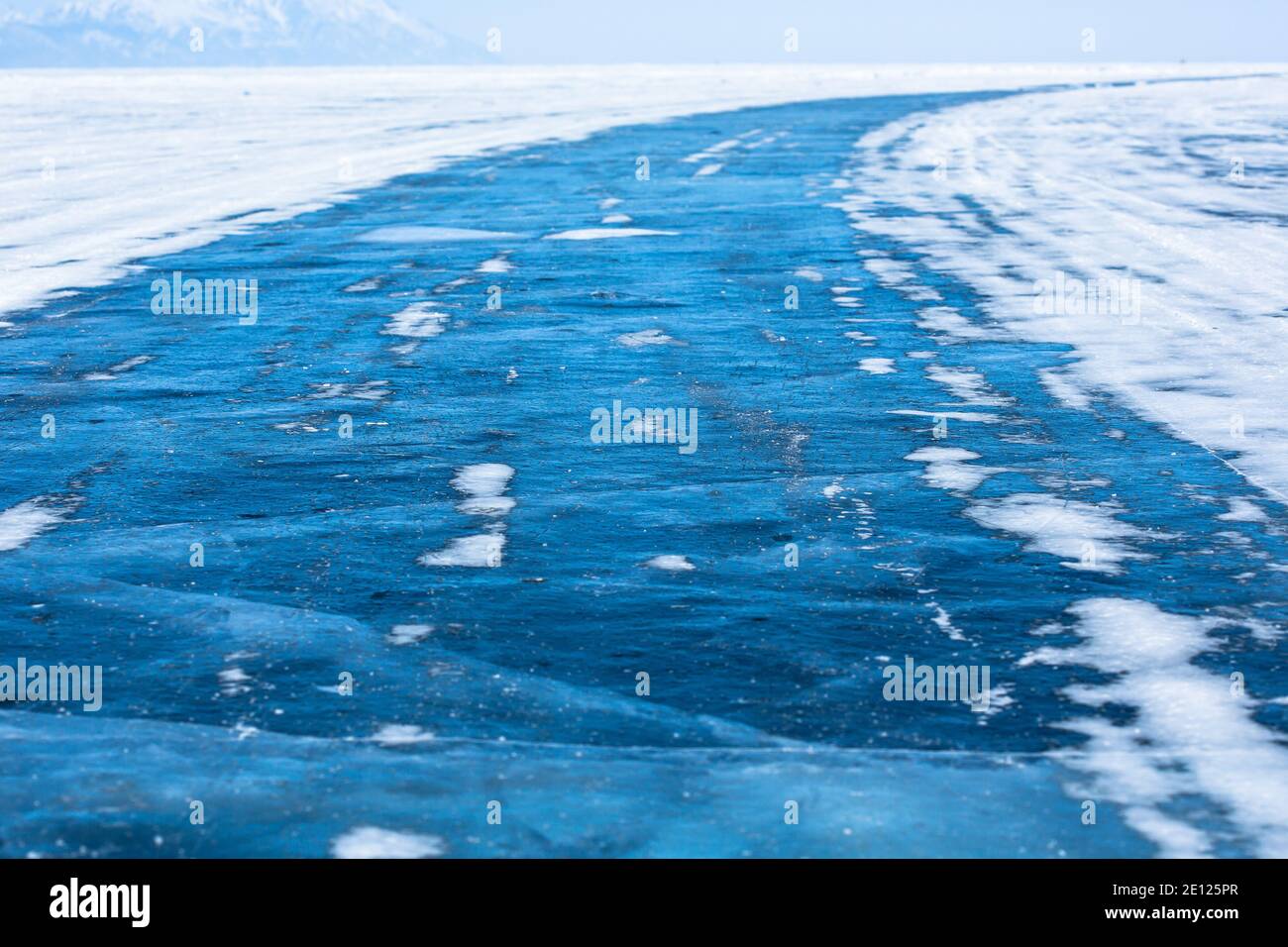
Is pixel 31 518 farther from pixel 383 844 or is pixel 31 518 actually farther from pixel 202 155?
pixel 202 155

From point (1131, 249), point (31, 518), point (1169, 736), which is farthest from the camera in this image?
point (1131, 249)

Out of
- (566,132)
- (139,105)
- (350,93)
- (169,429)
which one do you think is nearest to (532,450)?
(169,429)

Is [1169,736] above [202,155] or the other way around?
the other way around

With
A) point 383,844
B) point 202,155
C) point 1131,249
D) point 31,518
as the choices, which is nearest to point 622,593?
point 383,844

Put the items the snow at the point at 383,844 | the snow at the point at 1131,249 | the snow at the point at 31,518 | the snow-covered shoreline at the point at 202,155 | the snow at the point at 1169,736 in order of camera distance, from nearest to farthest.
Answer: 1. the snow at the point at 383,844
2. the snow at the point at 1169,736
3. the snow at the point at 31,518
4. the snow at the point at 1131,249
5. the snow-covered shoreline at the point at 202,155

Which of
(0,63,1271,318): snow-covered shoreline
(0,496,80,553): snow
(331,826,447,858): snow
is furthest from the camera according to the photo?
(0,63,1271,318): snow-covered shoreline

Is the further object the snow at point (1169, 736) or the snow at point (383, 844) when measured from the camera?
the snow at point (1169, 736)

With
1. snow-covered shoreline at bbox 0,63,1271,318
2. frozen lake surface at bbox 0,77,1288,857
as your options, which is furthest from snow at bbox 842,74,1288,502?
snow-covered shoreline at bbox 0,63,1271,318

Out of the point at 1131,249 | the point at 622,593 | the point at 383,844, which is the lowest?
the point at 383,844

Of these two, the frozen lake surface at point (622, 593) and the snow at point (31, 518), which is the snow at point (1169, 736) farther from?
the snow at point (31, 518)

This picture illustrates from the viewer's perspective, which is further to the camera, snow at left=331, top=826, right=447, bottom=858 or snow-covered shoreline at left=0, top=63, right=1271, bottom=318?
snow-covered shoreline at left=0, top=63, right=1271, bottom=318

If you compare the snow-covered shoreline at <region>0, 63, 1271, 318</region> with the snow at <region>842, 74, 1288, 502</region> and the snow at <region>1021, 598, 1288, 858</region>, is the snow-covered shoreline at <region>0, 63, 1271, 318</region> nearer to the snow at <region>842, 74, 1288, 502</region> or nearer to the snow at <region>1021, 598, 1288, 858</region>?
the snow at <region>842, 74, 1288, 502</region>

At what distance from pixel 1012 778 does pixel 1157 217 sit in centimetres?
1259

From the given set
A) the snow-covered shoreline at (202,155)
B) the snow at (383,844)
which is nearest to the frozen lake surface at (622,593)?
the snow at (383,844)
